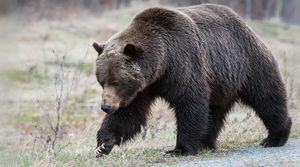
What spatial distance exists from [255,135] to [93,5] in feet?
78.5

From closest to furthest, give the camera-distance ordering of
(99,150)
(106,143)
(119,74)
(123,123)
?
(119,74) < (99,150) < (106,143) < (123,123)

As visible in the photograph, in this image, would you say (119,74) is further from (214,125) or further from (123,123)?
(214,125)

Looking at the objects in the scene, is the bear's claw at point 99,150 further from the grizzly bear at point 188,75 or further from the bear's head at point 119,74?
the bear's head at point 119,74

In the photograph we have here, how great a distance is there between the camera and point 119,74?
15.2 ft

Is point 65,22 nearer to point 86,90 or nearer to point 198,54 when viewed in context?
point 86,90

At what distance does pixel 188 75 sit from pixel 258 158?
1.52 m

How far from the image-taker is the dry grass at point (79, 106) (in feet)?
14.8

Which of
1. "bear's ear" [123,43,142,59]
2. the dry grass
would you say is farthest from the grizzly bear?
the dry grass

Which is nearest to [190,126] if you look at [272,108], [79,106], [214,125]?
[214,125]

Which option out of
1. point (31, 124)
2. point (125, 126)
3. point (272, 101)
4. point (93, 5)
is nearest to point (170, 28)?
point (125, 126)

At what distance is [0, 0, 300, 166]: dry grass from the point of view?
14.8ft

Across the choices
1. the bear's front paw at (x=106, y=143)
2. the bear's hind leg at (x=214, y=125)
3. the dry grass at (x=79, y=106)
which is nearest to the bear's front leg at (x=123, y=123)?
the bear's front paw at (x=106, y=143)

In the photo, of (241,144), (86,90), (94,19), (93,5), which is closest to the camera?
(241,144)

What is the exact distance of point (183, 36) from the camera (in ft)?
16.9
